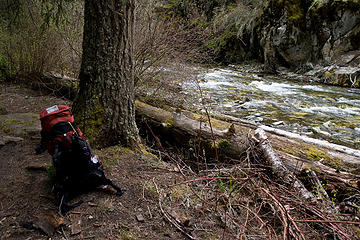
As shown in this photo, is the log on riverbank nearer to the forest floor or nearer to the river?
the river

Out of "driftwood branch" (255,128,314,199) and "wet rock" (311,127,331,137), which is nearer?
"driftwood branch" (255,128,314,199)

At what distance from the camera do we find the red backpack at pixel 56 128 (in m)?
2.00

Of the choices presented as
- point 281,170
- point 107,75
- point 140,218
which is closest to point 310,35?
point 281,170

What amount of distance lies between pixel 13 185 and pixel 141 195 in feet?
4.12

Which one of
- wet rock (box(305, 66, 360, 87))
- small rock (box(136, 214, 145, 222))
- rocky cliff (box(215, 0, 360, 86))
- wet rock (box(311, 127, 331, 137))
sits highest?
rocky cliff (box(215, 0, 360, 86))

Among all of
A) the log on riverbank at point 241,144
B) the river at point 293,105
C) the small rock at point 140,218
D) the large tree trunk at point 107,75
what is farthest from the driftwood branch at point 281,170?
the large tree trunk at point 107,75

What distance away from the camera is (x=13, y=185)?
2180mm

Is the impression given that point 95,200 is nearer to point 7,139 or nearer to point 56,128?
point 56,128

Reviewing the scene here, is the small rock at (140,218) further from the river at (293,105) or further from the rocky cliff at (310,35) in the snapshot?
the rocky cliff at (310,35)

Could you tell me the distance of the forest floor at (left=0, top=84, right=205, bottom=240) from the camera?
5.87ft

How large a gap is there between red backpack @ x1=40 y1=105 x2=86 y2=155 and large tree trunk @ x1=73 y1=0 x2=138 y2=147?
752mm

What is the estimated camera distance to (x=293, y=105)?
7066mm

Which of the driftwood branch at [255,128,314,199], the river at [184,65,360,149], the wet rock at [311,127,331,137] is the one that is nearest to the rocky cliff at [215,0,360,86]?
the river at [184,65,360,149]

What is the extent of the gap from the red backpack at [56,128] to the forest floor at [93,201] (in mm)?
500
